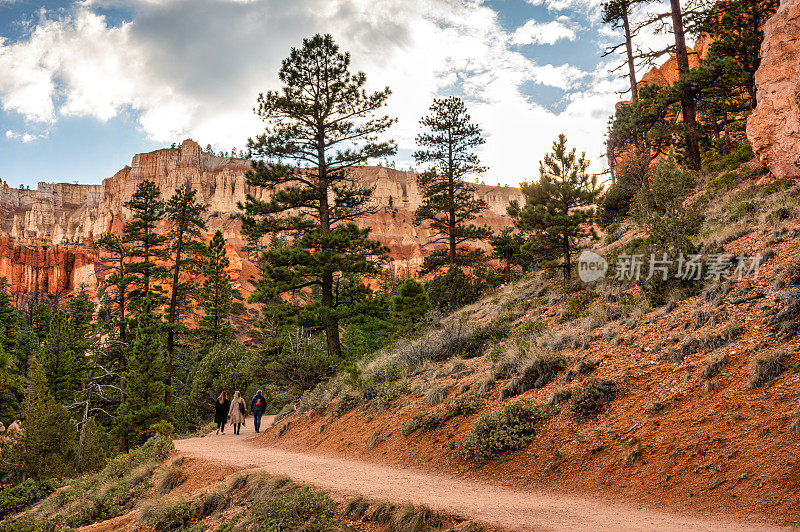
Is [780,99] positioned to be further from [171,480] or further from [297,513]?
[171,480]

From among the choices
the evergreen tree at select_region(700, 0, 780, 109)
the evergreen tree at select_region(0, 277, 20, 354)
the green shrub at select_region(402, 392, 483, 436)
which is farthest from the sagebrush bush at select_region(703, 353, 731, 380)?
the evergreen tree at select_region(0, 277, 20, 354)

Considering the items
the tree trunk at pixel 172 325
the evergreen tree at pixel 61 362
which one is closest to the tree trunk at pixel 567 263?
the tree trunk at pixel 172 325

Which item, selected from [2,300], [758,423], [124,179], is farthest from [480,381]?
[124,179]

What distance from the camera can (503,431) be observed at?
23.3ft

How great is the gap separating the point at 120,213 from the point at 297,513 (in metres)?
138

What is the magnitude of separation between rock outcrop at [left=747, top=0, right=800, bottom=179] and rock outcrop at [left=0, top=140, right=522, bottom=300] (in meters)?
82.4

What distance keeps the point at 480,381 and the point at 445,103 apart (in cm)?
2188

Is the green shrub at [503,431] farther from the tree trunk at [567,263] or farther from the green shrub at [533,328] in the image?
the tree trunk at [567,263]

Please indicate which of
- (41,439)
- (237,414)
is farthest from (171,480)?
(41,439)

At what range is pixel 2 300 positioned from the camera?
3866 centimetres

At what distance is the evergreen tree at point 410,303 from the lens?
20.3m

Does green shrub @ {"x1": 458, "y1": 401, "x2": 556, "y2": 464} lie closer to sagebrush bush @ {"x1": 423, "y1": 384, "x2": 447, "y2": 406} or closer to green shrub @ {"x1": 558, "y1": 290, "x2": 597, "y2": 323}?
sagebrush bush @ {"x1": 423, "y1": 384, "x2": 447, "y2": 406}

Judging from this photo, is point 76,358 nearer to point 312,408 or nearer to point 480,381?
point 312,408

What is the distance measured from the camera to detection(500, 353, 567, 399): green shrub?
27.4 ft
